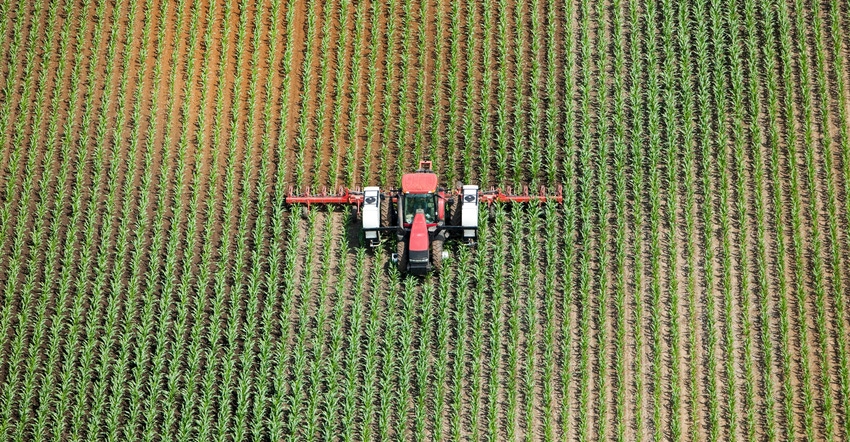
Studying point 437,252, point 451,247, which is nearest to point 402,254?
point 437,252

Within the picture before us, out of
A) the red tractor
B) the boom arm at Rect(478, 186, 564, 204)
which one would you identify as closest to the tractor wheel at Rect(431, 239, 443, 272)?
the red tractor

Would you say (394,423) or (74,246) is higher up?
(74,246)

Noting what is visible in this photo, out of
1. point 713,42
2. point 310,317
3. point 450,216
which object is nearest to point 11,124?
point 310,317

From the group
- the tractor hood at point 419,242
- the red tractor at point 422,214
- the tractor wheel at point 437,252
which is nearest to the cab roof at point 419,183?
the red tractor at point 422,214

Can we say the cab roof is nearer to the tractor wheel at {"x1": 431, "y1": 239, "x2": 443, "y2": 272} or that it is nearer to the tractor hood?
the tractor hood

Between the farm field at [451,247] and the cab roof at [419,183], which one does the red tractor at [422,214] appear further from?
the farm field at [451,247]

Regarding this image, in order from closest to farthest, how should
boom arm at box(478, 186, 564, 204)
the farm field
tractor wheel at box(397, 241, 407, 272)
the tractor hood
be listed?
the tractor hood → the farm field → tractor wheel at box(397, 241, 407, 272) → boom arm at box(478, 186, 564, 204)

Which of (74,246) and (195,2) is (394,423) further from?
(195,2)
